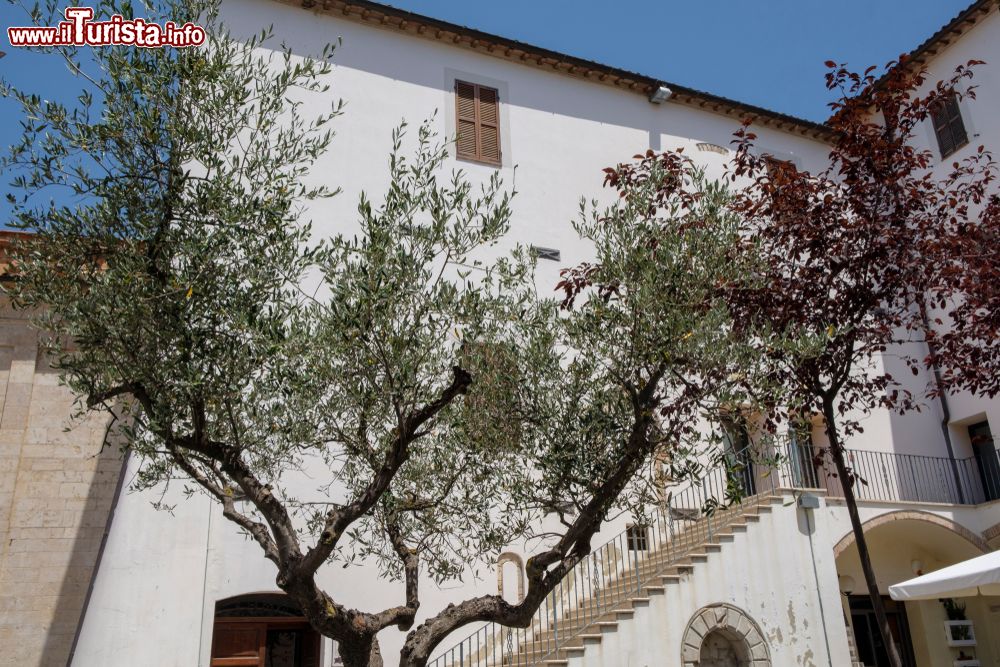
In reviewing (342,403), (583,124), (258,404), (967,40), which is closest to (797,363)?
(342,403)

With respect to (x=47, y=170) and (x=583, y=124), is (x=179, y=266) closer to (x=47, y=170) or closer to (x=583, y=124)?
(x=47, y=170)

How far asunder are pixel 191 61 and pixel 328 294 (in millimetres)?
6024

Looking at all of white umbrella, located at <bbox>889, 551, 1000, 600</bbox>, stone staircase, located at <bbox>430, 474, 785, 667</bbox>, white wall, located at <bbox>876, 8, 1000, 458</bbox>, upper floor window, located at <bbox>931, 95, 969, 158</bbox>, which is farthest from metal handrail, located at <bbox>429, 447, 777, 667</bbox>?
upper floor window, located at <bbox>931, 95, 969, 158</bbox>

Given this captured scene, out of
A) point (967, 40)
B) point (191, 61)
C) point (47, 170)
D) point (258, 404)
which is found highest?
point (967, 40)

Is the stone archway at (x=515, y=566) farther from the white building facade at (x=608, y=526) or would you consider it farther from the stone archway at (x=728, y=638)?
the stone archway at (x=728, y=638)

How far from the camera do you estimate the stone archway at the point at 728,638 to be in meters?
11.5

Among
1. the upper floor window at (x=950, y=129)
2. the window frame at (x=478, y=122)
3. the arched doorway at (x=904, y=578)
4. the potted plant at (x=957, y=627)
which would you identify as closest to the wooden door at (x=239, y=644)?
the window frame at (x=478, y=122)

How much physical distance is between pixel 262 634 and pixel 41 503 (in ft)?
12.6

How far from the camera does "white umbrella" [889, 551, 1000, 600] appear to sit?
799cm

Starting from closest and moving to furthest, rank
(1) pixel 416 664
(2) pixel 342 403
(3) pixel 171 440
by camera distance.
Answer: (3) pixel 171 440, (1) pixel 416 664, (2) pixel 342 403

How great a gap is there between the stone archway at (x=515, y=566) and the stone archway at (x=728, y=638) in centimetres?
244

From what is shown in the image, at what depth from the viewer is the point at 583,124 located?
51.7 feet

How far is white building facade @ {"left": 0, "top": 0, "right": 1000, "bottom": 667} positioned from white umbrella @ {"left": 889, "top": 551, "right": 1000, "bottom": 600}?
1.53m

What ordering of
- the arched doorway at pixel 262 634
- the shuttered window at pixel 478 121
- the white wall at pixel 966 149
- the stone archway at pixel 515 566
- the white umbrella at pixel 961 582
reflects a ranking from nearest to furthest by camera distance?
the white umbrella at pixel 961 582 < the arched doorway at pixel 262 634 < the stone archway at pixel 515 566 < the shuttered window at pixel 478 121 < the white wall at pixel 966 149
